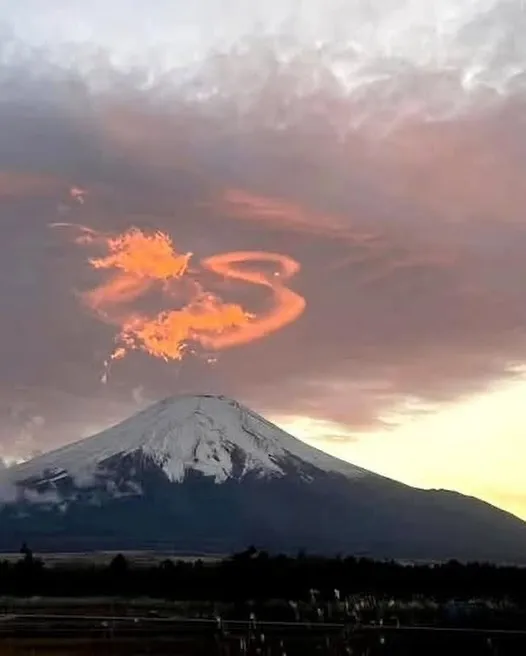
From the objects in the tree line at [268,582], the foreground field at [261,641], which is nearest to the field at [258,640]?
the foreground field at [261,641]

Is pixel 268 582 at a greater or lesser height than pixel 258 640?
greater

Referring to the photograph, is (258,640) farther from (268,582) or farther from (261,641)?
(268,582)

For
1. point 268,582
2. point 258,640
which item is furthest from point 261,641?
point 268,582

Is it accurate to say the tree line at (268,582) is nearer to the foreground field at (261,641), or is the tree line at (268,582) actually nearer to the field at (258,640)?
the field at (258,640)

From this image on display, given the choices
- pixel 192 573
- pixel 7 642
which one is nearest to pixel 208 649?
pixel 7 642

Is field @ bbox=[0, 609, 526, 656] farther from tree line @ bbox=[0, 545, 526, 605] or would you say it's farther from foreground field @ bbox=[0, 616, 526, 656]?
tree line @ bbox=[0, 545, 526, 605]

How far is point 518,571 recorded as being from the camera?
71.1 meters

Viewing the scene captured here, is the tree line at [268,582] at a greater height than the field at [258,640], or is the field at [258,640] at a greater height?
the tree line at [268,582]

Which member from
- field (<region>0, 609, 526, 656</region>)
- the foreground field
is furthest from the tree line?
the foreground field

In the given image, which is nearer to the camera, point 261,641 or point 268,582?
point 261,641

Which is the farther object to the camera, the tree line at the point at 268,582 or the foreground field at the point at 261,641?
the tree line at the point at 268,582

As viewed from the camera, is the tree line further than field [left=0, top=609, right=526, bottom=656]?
Yes

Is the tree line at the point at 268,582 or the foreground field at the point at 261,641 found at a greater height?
the tree line at the point at 268,582

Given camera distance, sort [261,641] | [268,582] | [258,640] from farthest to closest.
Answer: [268,582]
[258,640]
[261,641]
